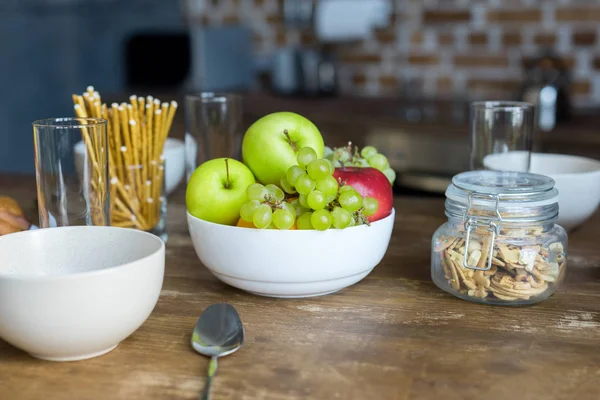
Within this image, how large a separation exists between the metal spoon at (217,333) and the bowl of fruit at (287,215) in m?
0.07

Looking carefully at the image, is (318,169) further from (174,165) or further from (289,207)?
(174,165)

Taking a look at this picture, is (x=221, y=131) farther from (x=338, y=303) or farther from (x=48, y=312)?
(x=48, y=312)

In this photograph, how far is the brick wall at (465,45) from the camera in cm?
275

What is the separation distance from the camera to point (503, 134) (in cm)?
117

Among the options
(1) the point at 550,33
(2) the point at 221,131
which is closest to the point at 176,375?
(2) the point at 221,131

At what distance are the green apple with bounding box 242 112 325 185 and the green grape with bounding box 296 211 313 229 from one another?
0.09m

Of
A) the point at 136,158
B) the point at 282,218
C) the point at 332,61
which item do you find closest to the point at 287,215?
the point at 282,218

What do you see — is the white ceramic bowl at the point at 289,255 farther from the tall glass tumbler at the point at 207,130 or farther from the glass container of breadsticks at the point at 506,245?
the tall glass tumbler at the point at 207,130

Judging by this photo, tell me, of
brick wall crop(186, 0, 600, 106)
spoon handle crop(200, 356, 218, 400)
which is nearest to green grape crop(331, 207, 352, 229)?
spoon handle crop(200, 356, 218, 400)

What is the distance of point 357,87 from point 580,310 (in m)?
2.47

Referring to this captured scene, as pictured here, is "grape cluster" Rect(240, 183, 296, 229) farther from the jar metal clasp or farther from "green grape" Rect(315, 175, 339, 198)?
the jar metal clasp

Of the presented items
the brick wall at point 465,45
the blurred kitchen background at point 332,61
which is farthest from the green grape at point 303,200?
the brick wall at point 465,45

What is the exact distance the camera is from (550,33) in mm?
2785

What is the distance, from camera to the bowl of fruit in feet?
2.66
